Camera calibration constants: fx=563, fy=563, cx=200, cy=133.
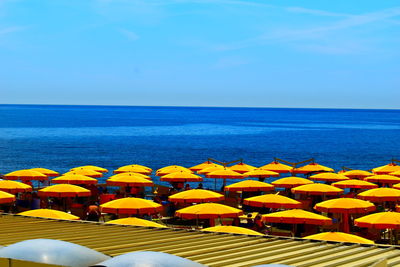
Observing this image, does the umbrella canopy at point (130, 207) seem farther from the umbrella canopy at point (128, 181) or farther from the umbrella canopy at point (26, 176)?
the umbrella canopy at point (26, 176)

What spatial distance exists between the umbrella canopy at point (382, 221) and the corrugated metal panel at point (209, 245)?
5.07 meters

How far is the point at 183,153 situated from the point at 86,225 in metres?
74.0

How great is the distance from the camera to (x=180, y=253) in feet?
24.6

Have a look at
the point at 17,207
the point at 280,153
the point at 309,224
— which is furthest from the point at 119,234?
the point at 280,153

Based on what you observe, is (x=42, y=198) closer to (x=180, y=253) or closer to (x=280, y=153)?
(x=180, y=253)

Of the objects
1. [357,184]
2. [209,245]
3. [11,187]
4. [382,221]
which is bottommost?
[357,184]

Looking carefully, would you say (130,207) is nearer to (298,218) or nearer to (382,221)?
(298,218)

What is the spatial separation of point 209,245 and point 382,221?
6821 millimetres

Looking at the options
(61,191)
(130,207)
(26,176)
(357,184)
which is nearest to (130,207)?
(130,207)

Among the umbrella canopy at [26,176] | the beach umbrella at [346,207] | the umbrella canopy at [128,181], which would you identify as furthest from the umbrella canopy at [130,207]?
the umbrella canopy at [26,176]

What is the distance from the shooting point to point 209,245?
27.2 feet

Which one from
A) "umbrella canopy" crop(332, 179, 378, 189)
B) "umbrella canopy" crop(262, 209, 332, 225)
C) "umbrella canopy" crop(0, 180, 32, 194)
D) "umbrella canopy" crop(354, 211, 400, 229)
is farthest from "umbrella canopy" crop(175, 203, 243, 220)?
"umbrella canopy" crop(332, 179, 378, 189)

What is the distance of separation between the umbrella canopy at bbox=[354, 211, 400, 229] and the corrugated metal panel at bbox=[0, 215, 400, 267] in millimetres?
5072

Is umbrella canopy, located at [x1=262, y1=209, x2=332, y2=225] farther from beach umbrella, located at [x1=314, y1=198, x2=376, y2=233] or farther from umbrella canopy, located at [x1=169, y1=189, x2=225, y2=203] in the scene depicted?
umbrella canopy, located at [x1=169, y1=189, x2=225, y2=203]
